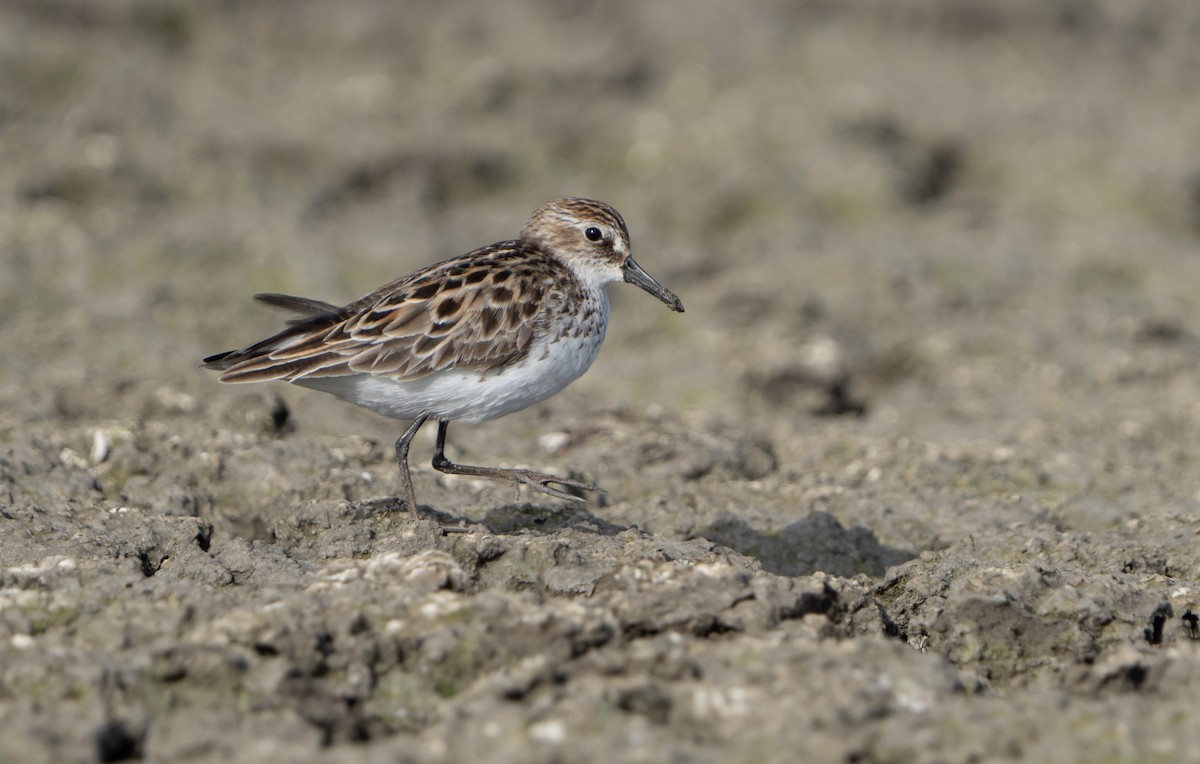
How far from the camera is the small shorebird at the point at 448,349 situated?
20.3 feet

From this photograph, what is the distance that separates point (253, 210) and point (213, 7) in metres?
4.37

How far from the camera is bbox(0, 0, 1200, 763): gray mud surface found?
4.49m

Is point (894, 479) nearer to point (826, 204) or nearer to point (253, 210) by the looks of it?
point (826, 204)

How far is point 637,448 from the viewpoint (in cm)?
777

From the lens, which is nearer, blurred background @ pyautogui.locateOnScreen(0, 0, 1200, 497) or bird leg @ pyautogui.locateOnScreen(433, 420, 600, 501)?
bird leg @ pyautogui.locateOnScreen(433, 420, 600, 501)

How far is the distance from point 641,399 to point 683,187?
361cm

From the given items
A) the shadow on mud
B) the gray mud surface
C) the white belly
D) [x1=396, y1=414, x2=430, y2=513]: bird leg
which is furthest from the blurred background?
the white belly

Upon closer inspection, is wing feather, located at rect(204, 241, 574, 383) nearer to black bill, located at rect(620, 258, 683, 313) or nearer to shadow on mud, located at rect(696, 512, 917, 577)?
black bill, located at rect(620, 258, 683, 313)

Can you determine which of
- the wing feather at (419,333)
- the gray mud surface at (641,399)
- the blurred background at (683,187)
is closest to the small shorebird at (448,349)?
the wing feather at (419,333)

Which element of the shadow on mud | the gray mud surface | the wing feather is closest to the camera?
the gray mud surface

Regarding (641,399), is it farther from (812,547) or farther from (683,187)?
(683,187)

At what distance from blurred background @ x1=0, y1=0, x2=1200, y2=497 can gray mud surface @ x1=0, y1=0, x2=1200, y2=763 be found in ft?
0.17

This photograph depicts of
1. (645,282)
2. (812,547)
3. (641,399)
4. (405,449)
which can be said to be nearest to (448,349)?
(405,449)

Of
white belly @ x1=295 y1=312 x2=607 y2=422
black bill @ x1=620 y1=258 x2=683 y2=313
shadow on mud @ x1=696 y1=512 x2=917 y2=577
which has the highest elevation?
black bill @ x1=620 y1=258 x2=683 y2=313
